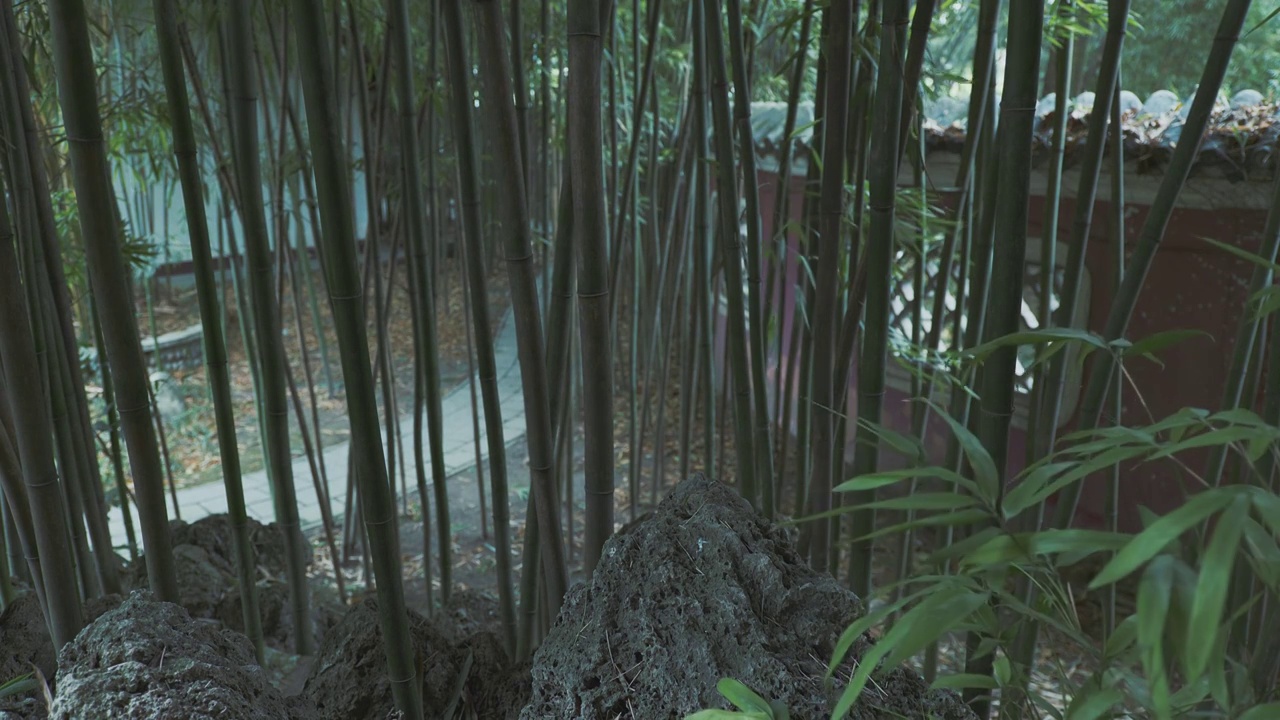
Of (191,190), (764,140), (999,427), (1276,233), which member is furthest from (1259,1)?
A: (191,190)

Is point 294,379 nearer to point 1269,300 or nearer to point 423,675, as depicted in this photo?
point 423,675

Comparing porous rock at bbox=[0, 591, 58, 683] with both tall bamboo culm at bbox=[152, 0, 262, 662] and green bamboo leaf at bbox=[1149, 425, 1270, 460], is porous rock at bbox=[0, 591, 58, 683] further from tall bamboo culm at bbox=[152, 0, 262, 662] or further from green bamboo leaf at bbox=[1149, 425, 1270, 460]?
green bamboo leaf at bbox=[1149, 425, 1270, 460]

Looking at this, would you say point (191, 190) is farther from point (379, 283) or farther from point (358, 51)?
point (379, 283)

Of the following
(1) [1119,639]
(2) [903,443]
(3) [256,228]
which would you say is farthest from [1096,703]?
(3) [256,228]

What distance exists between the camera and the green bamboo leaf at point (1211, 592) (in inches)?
14.2

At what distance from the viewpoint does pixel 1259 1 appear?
4.76m

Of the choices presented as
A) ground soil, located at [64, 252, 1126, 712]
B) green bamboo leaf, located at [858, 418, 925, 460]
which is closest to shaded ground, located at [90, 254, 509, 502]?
ground soil, located at [64, 252, 1126, 712]

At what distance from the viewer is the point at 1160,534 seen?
389 millimetres

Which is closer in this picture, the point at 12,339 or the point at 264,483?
the point at 12,339

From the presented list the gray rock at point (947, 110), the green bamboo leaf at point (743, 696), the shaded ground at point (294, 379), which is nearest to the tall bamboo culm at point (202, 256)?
the green bamboo leaf at point (743, 696)

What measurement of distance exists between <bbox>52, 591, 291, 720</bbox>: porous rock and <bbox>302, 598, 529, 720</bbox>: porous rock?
0.41ft

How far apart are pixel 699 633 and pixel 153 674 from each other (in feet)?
1.35

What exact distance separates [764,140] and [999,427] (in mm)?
2476

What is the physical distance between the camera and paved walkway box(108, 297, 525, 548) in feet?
11.5
